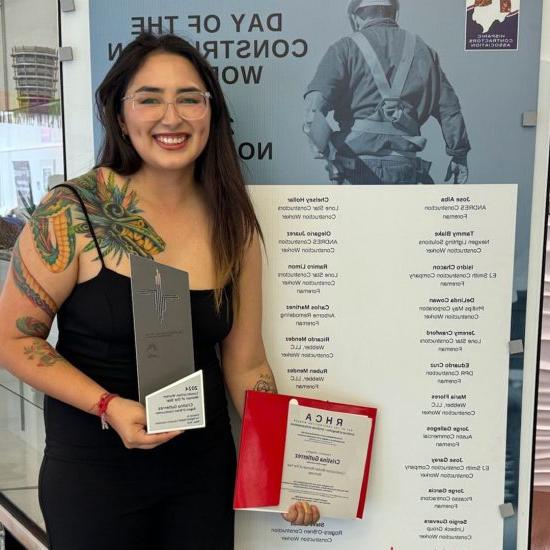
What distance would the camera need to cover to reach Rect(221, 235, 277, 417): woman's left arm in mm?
1358

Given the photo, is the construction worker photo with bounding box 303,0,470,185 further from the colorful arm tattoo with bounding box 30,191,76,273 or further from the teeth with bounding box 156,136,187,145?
the colorful arm tattoo with bounding box 30,191,76,273

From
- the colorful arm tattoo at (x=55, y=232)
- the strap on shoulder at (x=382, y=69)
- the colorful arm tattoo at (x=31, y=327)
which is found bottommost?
the colorful arm tattoo at (x=31, y=327)

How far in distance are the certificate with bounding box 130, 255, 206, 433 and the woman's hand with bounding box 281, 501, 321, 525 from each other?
455 mm

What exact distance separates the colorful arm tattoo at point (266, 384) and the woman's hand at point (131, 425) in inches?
14.0

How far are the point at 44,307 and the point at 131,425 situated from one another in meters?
0.29

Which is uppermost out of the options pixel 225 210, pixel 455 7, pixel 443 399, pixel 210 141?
pixel 455 7

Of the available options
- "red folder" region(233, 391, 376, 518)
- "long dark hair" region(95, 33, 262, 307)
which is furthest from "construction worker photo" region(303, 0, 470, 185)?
"red folder" region(233, 391, 376, 518)

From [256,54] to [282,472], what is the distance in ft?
3.42

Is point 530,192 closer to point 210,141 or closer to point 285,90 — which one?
point 285,90

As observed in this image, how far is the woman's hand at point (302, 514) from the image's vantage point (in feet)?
4.74

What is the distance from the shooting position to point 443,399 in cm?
154

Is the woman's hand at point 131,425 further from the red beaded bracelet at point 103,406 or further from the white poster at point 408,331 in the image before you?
the white poster at point 408,331

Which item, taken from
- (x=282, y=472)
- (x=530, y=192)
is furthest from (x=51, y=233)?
(x=530, y=192)

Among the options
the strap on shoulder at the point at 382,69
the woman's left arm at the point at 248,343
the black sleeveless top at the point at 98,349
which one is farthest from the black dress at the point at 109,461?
the strap on shoulder at the point at 382,69
